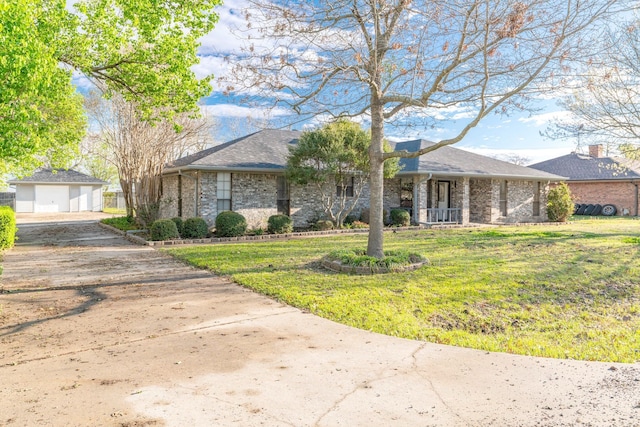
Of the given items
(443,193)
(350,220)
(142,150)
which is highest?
(142,150)

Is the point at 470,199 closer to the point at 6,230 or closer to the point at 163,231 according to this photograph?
the point at 163,231

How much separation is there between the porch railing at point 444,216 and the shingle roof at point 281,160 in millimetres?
1934

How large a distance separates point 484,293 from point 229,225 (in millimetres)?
9900

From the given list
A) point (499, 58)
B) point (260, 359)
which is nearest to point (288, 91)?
point (499, 58)

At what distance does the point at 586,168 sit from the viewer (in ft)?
99.8

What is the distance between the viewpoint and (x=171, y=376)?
3764mm

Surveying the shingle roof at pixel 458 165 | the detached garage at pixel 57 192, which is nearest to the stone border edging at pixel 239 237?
the shingle roof at pixel 458 165

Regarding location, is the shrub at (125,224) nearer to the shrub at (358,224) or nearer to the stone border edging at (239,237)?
the stone border edging at (239,237)

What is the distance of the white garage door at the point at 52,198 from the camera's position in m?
34.1

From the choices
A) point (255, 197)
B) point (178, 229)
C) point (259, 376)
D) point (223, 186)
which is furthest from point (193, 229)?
point (259, 376)

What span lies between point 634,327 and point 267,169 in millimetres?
12986

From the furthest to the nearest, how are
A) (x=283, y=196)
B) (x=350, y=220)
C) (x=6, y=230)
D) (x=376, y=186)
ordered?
1. (x=350, y=220)
2. (x=283, y=196)
3. (x=6, y=230)
4. (x=376, y=186)

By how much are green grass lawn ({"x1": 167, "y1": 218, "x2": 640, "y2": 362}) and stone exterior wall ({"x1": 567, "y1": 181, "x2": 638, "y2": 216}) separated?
62.6 feet

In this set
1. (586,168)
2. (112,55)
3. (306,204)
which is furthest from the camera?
(586,168)
